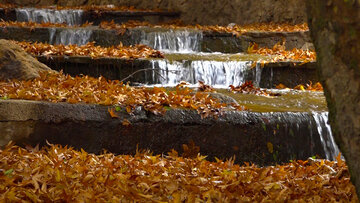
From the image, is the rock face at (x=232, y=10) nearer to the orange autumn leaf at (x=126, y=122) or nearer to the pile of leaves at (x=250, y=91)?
the pile of leaves at (x=250, y=91)

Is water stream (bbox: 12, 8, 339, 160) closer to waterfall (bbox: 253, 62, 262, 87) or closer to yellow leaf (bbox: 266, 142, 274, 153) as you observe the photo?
waterfall (bbox: 253, 62, 262, 87)

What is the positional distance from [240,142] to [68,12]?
9.51 meters

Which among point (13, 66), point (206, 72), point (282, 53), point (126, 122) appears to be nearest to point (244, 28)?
point (282, 53)

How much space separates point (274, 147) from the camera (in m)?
5.14

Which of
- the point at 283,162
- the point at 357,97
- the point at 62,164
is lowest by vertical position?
the point at 283,162

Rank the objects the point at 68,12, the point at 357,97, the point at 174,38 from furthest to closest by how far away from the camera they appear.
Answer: the point at 68,12 → the point at 174,38 → the point at 357,97

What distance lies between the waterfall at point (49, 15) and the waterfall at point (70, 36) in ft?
11.5

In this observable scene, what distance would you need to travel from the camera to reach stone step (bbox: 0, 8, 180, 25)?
12906mm

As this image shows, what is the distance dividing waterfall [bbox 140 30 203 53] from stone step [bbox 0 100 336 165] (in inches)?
199

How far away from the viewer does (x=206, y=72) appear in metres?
7.84

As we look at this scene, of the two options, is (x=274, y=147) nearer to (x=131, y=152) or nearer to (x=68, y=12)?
(x=131, y=152)

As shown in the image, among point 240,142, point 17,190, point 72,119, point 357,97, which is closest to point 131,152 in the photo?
point 72,119

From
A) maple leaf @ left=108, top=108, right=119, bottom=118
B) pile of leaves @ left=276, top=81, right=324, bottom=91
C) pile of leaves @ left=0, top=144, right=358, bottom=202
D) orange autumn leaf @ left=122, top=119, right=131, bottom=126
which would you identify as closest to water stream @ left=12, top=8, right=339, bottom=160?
pile of leaves @ left=276, top=81, right=324, bottom=91

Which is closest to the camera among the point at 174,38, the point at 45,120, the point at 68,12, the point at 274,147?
the point at 45,120
